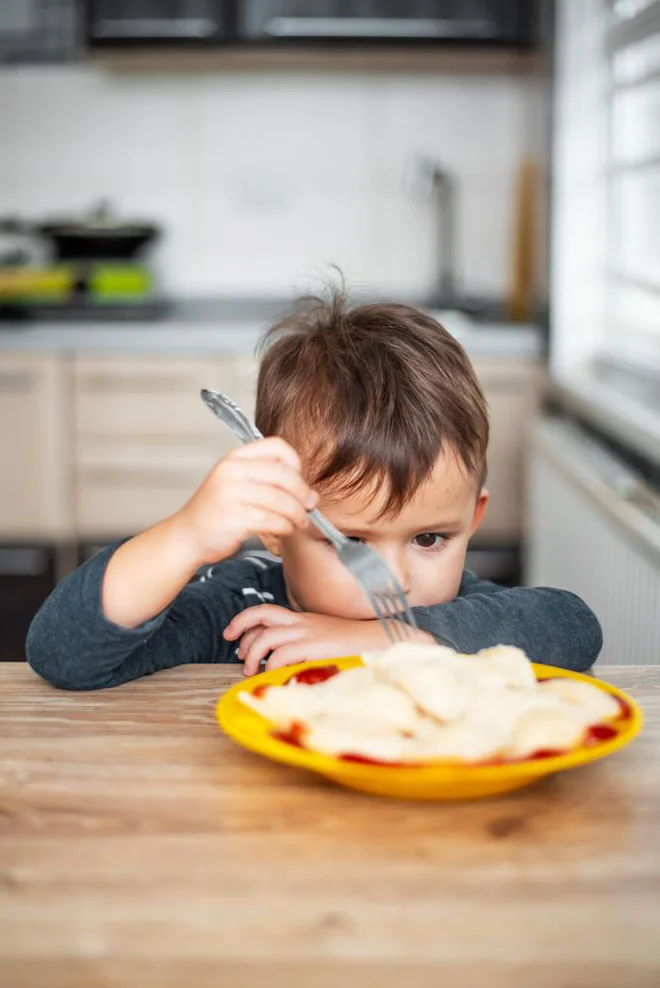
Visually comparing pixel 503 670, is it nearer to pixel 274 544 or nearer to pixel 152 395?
pixel 274 544

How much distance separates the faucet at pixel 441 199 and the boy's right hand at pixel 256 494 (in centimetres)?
284

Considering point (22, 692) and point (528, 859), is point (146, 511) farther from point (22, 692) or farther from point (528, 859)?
point (528, 859)

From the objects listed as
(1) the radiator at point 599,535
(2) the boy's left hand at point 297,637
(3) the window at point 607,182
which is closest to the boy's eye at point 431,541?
(2) the boy's left hand at point 297,637

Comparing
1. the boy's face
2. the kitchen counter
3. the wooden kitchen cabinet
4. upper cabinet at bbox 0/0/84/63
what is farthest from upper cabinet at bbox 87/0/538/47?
the boy's face

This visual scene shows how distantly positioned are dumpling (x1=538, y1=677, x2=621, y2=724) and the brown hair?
38 cm

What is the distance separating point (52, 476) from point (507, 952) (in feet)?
9.76

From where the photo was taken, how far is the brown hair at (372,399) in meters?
1.13

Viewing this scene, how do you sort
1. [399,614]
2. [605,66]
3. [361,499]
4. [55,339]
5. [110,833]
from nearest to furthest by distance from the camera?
[110,833]
[399,614]
[361,499]
[605,66]
[55,339]

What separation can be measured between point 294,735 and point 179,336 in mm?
2660

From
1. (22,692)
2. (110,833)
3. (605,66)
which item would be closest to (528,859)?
(110,833)

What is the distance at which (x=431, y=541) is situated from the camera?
117cm

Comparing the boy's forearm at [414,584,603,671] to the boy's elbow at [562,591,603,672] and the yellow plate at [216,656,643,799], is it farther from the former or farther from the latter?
the yellow plate at [216,656,643,799]

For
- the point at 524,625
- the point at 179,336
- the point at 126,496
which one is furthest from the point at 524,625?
the point at 126,496

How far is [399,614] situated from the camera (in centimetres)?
86
